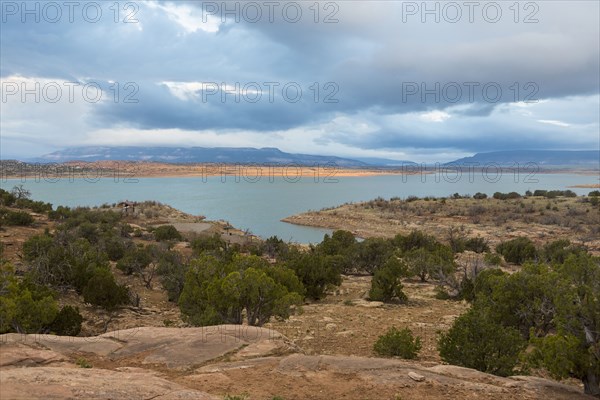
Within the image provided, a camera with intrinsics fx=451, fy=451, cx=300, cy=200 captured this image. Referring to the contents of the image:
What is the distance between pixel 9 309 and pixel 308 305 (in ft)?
37.2

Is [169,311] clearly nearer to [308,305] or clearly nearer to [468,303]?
[308,305]

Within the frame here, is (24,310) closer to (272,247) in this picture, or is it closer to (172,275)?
(172,275)

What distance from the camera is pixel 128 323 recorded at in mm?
15383

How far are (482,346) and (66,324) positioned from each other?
1122 cm

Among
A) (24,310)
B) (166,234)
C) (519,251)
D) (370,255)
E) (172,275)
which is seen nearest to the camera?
(24,310)

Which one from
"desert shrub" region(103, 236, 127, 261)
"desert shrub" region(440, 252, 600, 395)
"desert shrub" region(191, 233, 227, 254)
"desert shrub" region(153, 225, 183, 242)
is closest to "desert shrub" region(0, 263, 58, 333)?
"desert shrub" region(440, 252, 600, 395)

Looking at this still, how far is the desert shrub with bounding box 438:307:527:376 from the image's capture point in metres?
9.77

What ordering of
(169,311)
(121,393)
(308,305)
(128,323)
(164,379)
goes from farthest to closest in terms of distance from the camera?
(308,305), (169,311), (128,323), (164,379), (121,393)

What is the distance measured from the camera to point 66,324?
1305 cm

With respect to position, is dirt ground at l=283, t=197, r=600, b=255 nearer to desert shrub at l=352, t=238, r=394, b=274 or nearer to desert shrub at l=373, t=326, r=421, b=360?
desert shrub at l=352, t=238, r=394, b=274

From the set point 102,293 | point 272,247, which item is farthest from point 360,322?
point 272,247

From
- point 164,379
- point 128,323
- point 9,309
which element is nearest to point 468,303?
point 128,323

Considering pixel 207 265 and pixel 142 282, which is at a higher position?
pixel 207 265

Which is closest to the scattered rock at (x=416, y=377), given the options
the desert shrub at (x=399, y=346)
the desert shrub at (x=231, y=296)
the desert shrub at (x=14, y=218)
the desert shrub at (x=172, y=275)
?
the desert shrub at (x=399, y=346)
